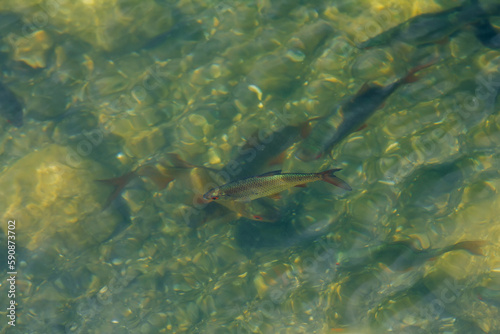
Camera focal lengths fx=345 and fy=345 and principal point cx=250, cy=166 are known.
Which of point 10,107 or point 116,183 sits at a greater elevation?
point 10,107

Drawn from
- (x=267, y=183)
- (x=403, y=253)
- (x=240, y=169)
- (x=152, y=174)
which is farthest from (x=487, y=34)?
(x=152, y=174)

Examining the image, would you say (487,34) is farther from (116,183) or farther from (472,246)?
(116,183)

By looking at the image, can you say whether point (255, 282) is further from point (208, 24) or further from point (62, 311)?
point (208, 24)

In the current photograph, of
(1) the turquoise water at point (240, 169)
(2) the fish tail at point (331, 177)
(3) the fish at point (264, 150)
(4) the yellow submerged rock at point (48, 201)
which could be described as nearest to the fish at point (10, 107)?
(1) the turquoise water at point (240, 169)

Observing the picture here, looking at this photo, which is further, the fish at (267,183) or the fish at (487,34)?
the fish at (487,34)

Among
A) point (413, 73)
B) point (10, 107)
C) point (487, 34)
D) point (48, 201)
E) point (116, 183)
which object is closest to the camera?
point (487, 34)

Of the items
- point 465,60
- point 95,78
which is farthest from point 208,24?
point 465,60

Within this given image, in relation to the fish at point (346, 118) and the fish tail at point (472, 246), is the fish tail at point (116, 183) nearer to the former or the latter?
the fish at point (346, 118)
